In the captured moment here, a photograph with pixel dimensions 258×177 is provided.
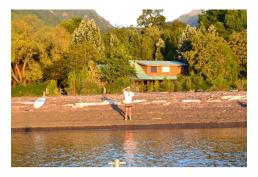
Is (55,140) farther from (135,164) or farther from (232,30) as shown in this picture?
(232,30)

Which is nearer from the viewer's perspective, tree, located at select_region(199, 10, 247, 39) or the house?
the house

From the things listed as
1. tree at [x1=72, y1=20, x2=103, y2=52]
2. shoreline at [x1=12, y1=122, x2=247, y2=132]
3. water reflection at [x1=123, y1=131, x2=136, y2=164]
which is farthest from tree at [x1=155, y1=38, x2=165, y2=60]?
water reflection at [x1=123, y1=131, x2=136, y2=164]

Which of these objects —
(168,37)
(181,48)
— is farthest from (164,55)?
(181,48)

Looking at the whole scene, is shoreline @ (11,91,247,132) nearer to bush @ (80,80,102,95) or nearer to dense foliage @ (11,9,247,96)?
bush @ (80,80,102,95)


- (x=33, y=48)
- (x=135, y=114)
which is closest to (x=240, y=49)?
(x=33, y=48)

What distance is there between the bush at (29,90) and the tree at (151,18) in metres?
27.3

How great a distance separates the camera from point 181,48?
36.7 metres

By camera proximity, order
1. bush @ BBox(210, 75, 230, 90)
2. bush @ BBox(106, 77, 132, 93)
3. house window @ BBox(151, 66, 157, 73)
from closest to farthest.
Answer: bush @ BBox(106, 77, 132, 93) < bush @ BBox(210, 75, 230, 90) < house window @ BBox(151, 66, 157, 73)

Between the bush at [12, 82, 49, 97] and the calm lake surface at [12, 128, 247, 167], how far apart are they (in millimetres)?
9448

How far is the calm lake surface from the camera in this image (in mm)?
10914

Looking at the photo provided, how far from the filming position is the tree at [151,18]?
51375mm

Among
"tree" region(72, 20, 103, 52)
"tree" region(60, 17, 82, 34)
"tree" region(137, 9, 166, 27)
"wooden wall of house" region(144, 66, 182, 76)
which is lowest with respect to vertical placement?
"wooden wall of house" region(144, 66, 182, 76)
